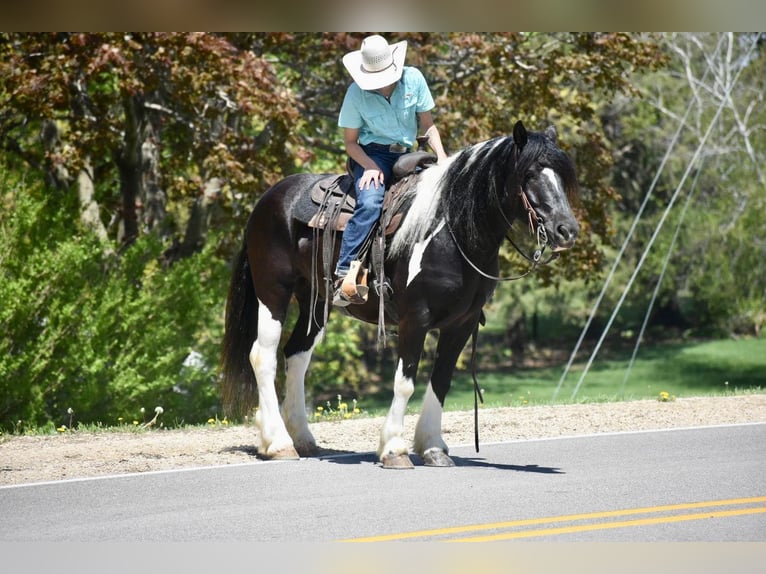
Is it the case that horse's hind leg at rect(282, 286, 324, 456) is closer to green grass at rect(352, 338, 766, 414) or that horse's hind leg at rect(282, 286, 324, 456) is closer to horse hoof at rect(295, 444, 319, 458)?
horse hoof at rect(295, 444, 319, 458)

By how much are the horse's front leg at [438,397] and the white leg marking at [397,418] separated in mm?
265

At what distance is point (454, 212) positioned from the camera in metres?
8.51

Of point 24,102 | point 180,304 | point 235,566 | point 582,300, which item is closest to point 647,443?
point 235,566

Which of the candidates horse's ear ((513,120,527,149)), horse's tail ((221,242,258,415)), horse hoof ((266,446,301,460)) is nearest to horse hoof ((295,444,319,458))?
horse hoof ((266,446,301,460))

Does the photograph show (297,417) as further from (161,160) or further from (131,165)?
(161,160)

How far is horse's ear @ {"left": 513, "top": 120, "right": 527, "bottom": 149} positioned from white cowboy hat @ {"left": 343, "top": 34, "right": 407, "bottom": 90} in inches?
44.9

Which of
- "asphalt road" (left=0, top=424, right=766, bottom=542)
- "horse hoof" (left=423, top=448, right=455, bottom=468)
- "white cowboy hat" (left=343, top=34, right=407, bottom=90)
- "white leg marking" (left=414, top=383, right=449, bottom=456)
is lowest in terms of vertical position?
"asphalt road" (left=0, top=424, right=766, bottom=542)

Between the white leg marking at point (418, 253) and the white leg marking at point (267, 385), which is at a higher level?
the white leg marking at point (418, 253)

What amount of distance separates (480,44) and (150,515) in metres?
11.3

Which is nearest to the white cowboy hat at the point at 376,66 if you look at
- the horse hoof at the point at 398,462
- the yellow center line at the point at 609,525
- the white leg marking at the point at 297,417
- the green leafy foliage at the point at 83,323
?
the white leg marking at the point at 297,417

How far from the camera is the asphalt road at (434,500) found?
266 inches

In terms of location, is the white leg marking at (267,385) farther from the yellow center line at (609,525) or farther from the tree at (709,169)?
the tree at (709,169)

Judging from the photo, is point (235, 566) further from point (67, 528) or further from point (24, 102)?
point (24, 102)

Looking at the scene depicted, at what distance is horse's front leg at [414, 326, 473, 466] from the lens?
8828 millimetres
